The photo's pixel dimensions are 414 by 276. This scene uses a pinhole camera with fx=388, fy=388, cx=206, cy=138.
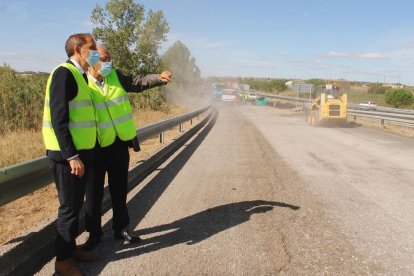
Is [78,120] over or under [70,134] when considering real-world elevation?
over

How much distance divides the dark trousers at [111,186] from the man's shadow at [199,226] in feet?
1.19

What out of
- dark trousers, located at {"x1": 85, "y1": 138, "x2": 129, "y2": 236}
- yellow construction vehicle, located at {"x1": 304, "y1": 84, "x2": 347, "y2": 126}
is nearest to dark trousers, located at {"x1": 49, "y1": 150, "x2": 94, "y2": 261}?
dark trousers, located at {"x1": 85, "y1": 138, "x2": 129, "y2": 236}

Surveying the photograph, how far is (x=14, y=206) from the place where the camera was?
537cm

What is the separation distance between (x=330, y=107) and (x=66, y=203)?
767 inches

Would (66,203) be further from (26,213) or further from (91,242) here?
(26,213)

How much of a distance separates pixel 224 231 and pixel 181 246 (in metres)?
0.67

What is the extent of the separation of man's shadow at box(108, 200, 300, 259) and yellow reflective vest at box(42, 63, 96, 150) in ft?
4.05

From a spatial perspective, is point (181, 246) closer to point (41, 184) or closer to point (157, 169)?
point (41, 184)

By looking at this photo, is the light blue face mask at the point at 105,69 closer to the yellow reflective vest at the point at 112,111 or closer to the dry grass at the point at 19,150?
the yellow reflective vest at the point at 112,111

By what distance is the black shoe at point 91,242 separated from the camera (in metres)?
3.88

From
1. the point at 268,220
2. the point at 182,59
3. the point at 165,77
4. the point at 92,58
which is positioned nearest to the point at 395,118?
→ the point at 268,220

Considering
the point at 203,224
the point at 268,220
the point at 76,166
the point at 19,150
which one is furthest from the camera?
the point at 19,150

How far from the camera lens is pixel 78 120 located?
3318 mm

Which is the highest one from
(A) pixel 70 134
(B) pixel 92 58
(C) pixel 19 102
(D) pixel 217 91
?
(B) pixel 92 58
